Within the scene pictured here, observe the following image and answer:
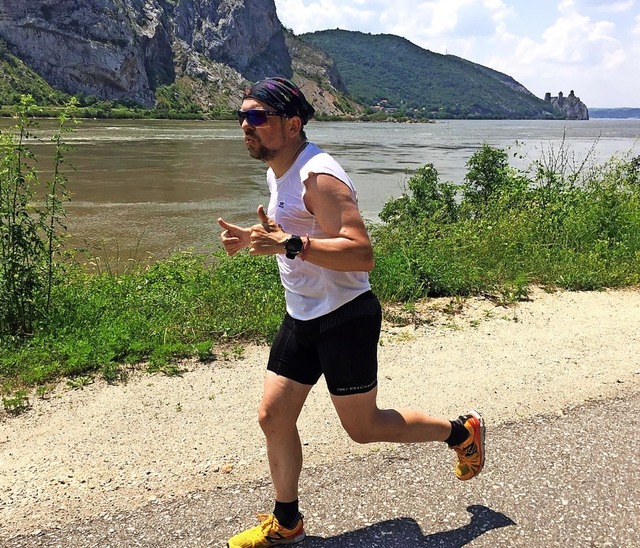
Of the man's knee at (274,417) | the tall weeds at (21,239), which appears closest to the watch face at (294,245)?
the man's knee at (274,417)

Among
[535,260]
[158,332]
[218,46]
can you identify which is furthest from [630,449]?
[218,46]

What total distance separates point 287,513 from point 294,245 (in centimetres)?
119

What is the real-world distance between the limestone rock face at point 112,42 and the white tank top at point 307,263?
445 ft

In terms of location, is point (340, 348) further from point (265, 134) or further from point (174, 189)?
point (174, 189)

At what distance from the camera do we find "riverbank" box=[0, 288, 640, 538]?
10.6ft

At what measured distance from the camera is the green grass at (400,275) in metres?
4.80

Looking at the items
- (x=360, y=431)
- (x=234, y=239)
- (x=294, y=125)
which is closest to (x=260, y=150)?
(x=294, y=125)

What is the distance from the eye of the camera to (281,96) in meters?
2.58

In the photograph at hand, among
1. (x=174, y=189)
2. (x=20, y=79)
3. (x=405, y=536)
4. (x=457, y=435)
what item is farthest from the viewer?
(x=20, y=79)

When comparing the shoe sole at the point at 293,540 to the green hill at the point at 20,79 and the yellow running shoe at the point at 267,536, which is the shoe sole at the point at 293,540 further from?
the green hill at the point at 20,79

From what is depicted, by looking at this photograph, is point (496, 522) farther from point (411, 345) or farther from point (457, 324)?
point (457, 324)

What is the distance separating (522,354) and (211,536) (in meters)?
3.23

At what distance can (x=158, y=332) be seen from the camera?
5.13 meters

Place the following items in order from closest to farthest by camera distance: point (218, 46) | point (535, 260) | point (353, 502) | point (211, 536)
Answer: point (211, 536) → point (353, 502) → point (535, 260) → point (218, 46)
